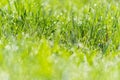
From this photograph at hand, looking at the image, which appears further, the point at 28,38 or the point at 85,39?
the point at 85,39

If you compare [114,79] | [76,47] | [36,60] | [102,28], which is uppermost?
[102,28]

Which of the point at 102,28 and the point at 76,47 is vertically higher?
the point at 102,28

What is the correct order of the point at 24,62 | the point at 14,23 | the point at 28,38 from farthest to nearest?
the point at 14,23 → the point at 28,38 → the point at 24,62

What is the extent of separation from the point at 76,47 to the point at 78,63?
0.61 metres

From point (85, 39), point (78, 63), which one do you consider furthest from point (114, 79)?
point (85, 39)

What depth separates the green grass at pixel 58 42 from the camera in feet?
11.2

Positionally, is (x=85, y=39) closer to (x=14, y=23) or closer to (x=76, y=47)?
(x=76, y=47)

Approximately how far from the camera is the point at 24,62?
141 inches

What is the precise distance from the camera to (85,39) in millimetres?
4789

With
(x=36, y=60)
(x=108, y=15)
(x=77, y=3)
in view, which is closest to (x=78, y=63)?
(x=36, y=60)

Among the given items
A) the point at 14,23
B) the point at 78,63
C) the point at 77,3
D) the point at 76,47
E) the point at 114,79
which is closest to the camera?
the point at 114,79

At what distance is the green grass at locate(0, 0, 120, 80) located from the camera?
134 inches

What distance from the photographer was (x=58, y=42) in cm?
450

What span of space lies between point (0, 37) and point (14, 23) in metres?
0.33
